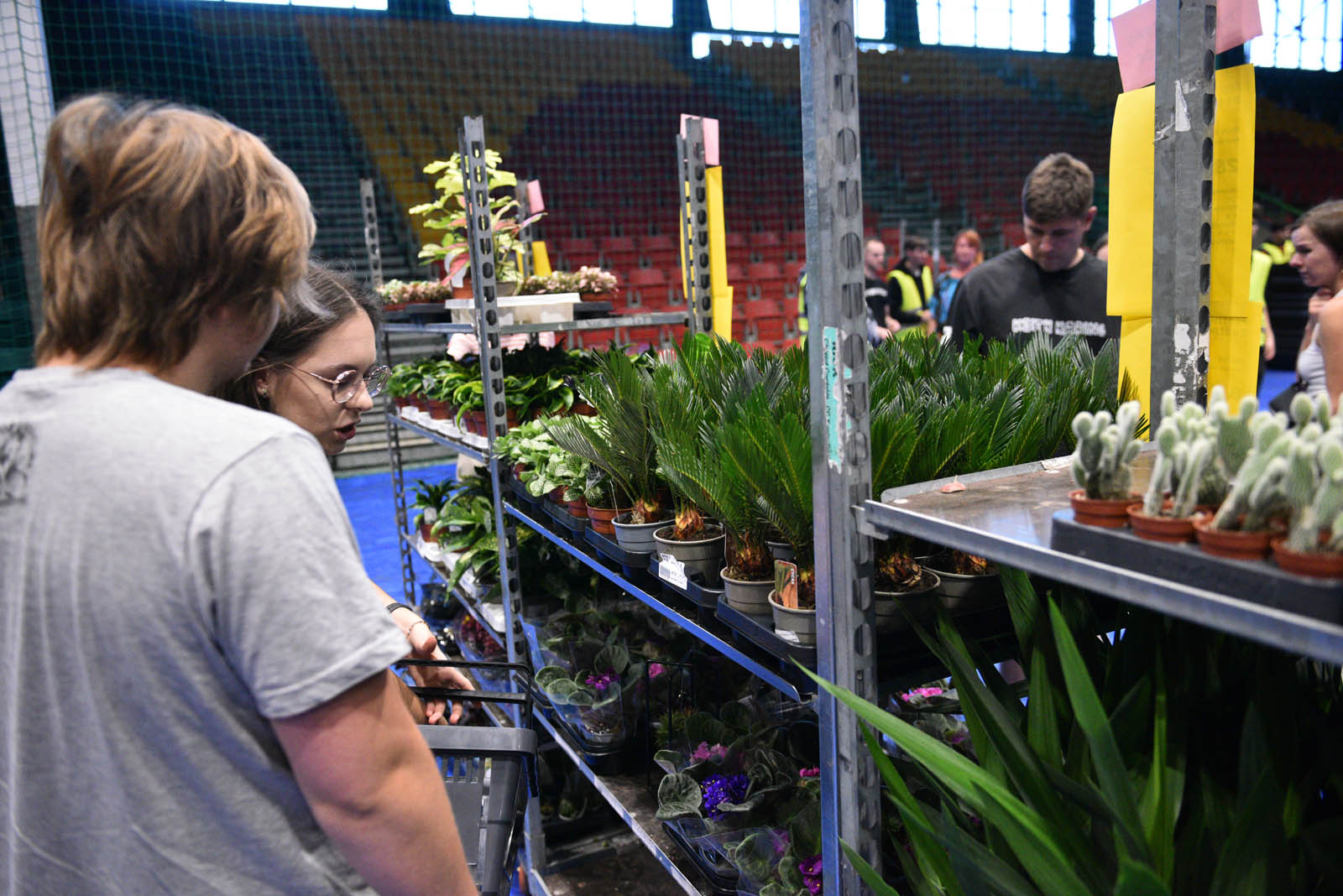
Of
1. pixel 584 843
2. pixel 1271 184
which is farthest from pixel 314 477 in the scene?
pixel 1271 184

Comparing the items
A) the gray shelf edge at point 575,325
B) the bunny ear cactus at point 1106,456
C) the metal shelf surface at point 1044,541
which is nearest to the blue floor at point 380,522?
the gray shelf edge at point 575,325

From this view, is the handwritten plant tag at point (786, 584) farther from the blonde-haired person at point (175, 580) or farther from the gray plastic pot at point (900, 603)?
the blonde-haired person at point (175, 580)

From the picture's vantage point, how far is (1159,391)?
1383 mm

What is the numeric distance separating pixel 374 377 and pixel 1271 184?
16.0 meters

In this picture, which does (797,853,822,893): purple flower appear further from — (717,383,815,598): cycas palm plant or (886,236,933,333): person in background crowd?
(886,236,933,333): person in background crowd

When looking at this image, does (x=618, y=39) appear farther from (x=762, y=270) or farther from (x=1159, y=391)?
(x=1159, y=391)

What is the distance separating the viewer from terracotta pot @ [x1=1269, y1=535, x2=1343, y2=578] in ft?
2.03

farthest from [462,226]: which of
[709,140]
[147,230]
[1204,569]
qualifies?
[1204,569]

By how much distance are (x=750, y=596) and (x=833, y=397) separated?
385mm

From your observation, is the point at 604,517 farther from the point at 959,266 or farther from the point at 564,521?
the point at 959,266

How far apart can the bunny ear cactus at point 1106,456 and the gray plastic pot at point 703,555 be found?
30.5 inches

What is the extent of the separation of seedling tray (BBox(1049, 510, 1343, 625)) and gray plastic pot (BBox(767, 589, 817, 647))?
445mm

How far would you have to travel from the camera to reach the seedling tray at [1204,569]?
62cm

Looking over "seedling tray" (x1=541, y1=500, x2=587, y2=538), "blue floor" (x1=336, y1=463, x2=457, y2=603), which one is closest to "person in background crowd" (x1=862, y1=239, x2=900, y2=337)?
"blue floor" (x1=336, y1=463, x2=457, y2=603)
